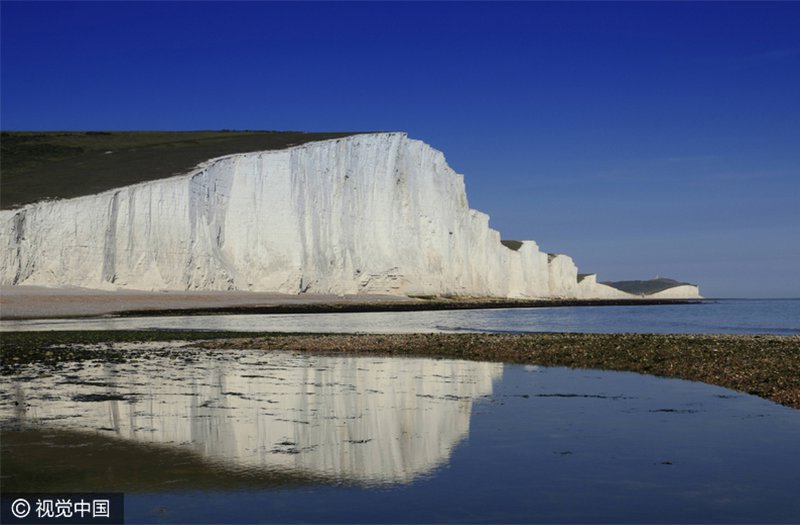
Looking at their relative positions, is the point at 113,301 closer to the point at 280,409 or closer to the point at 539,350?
the point at 539,350

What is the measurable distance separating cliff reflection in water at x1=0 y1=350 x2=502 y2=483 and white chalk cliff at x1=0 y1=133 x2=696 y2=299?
3591cm

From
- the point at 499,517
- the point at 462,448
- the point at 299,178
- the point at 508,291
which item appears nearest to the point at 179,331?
the point at 462,448

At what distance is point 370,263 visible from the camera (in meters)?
70.0

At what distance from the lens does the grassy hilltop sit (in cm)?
5650

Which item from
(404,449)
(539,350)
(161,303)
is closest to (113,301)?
(161,303)

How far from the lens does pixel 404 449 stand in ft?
30.2

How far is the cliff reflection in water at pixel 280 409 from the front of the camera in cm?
884

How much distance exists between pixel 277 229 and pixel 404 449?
182 feet

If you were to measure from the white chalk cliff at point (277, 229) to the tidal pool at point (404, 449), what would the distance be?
38328 mm

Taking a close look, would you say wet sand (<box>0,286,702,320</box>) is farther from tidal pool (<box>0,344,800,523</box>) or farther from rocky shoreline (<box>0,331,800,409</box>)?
tidal pool (<box>0,344,800,523</box>)

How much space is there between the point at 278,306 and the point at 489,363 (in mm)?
36654

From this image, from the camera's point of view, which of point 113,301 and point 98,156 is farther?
point 98,156

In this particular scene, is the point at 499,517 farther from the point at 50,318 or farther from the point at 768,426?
the point at 50,318

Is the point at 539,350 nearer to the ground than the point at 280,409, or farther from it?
farther from it
